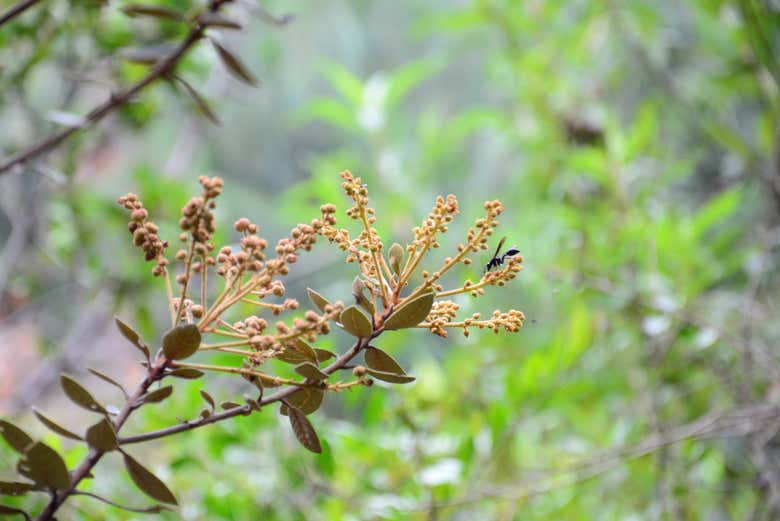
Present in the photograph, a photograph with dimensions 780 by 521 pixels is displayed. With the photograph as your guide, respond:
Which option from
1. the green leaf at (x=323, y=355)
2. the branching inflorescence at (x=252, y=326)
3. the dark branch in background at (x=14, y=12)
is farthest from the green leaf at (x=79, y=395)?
Result: the dark branch in background at (x=14, y=12)

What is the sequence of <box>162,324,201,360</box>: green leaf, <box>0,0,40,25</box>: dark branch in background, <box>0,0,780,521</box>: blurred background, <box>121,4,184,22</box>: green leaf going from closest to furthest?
<box>162,324,201,360</box>: green leaf
<box>0,0,40,25</box>: dark branch in background
<box>121,4,184,22</box>: green leaf
<box>0,0,780,521</box>: blurred background

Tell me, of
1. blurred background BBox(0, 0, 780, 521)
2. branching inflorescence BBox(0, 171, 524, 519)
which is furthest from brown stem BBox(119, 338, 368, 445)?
blurred background BBox(0, 0, 780, 521)

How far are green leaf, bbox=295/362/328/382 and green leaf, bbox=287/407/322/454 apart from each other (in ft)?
0.09

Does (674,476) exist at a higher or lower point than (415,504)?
higher

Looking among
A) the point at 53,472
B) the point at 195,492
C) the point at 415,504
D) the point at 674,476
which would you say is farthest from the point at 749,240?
the point at 53,472

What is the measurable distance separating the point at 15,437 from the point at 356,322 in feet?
0.54

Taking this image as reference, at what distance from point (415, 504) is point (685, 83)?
1396 millimetres

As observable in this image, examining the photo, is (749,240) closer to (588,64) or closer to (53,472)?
(588,64)

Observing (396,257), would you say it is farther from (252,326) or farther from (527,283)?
(527,283)

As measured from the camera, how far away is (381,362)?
→ 1.29 feet

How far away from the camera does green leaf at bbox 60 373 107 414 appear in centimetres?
36

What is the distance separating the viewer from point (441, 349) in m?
2.18

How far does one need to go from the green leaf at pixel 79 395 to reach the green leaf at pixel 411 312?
142 mm

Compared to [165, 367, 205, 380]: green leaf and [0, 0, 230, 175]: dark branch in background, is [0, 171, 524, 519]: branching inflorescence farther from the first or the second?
[0, 0, 230, 175]: dark branch in background
